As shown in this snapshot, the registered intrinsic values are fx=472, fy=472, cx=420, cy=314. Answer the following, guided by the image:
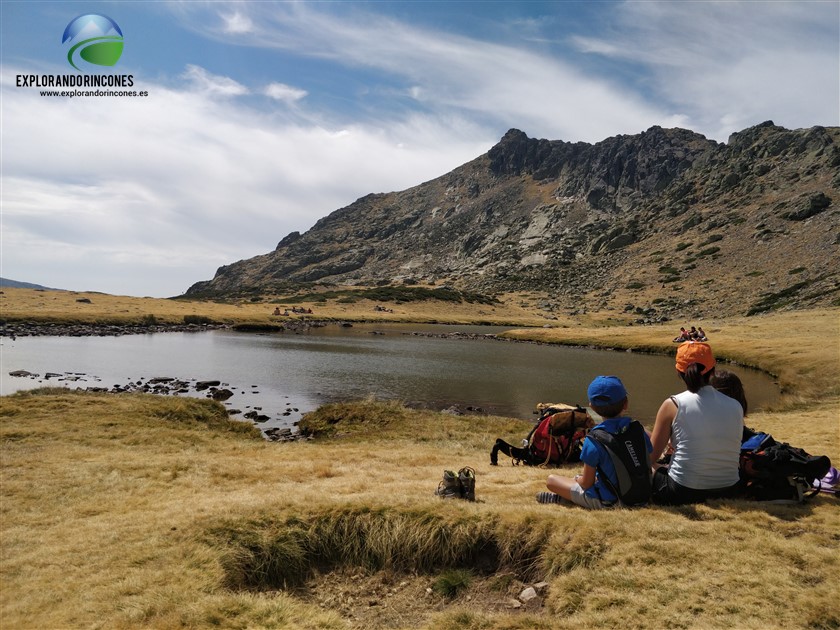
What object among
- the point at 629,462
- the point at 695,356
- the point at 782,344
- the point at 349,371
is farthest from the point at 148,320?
the point at 782,344

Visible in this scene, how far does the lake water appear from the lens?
115ft

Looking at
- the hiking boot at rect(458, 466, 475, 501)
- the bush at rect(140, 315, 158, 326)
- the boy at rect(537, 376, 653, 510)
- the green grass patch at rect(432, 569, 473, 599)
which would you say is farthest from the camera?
the bush at rect(140, 315, 158, 326)

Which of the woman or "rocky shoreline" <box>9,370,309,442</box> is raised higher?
the woman

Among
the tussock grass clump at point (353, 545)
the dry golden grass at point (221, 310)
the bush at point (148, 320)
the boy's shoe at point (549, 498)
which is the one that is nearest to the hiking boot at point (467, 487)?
the tussock grass clump at point (353, 545)

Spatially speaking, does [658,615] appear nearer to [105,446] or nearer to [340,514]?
[340,514]

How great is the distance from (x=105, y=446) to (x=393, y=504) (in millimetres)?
14540

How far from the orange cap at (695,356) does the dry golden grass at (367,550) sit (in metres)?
2.63

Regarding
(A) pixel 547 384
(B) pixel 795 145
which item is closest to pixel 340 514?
(A) pixel 547 384

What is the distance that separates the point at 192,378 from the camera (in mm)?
41531

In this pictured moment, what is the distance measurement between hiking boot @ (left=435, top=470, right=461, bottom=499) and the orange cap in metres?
5.25

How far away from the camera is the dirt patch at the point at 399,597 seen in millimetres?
7445

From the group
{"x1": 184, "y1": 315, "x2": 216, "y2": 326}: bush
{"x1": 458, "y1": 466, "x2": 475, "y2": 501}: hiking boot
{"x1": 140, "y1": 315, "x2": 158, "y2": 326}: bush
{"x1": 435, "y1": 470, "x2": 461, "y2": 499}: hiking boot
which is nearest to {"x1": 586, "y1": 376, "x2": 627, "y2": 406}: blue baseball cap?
{"x1": 458, "y1": 466, "x2": 475, "y2": 501}: hiking boot

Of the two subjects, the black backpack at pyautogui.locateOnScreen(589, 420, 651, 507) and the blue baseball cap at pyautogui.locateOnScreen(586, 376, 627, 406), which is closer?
the black backpack at pyautogui.locateOnScreen(589, 420, 651, 507)

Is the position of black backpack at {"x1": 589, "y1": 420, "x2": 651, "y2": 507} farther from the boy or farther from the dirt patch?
the dirt patch
